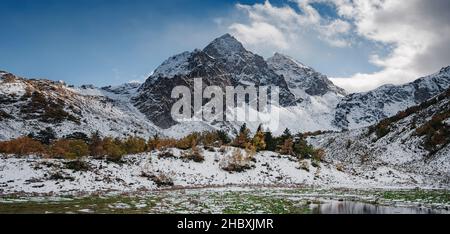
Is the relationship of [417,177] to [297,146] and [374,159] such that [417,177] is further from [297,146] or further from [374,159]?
[374,159]

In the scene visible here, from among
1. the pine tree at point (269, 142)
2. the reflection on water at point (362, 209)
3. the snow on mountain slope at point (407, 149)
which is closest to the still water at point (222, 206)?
the reflection on water at point (362, 209)

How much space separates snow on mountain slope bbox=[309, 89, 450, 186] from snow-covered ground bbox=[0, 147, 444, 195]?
9864 millimetres

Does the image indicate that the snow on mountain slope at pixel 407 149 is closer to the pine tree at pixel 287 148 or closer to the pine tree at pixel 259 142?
the pine tree at pixel 287 148

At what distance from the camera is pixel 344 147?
653 feet

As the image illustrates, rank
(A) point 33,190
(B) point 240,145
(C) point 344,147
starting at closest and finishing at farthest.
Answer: (A) point 33,190 < (B) point 240,145 < (C) point 344,147

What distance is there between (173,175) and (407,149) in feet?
364

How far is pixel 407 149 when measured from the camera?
14525cm

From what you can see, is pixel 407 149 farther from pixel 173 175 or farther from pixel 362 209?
pixel 362 209

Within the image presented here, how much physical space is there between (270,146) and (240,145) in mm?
8799

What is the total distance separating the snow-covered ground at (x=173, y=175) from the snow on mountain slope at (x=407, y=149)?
9864 millimetres

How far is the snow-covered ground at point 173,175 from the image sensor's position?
46812 millimetres

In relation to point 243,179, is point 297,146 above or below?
above
